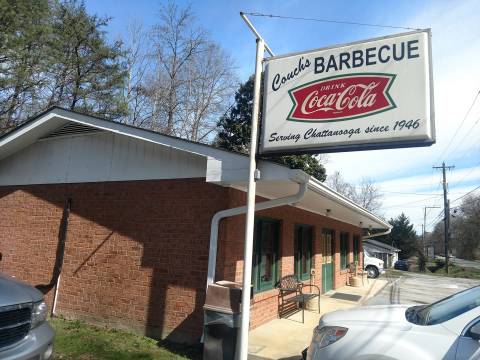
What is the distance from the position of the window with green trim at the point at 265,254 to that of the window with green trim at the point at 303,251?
66.5 inches

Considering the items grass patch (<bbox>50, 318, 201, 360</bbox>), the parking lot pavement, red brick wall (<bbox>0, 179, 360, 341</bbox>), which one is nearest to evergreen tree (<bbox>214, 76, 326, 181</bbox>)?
the parking lot pavement

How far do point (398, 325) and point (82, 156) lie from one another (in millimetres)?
7226

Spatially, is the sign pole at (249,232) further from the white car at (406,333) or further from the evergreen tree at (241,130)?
the evergreen tree at (241,130)

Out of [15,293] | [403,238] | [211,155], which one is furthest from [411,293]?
[403,238]

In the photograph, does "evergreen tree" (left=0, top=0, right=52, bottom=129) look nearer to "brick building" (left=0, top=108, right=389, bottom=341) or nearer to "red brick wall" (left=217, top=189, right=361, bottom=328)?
"brick building" (left=0, top=108, right=389, bottom=341)

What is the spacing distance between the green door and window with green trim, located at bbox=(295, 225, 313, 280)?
1.92 metres

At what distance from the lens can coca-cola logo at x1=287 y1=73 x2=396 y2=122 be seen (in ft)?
16.2

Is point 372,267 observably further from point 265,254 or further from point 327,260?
point 265,254

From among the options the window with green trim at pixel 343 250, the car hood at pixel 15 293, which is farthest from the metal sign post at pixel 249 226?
the window with green trim at pixel 343 250

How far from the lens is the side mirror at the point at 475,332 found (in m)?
3.08

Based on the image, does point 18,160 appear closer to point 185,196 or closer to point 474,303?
point 185,196

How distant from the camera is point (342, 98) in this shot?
5.13 m

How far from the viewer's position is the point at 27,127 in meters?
8.39

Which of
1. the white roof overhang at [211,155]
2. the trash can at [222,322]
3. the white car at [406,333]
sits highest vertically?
the white roof overhang at [211,155]
